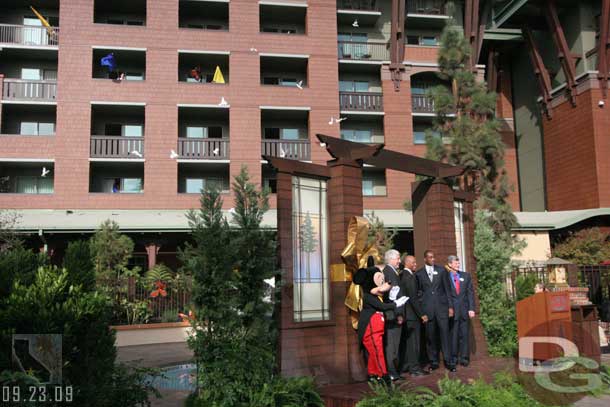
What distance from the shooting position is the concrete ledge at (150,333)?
58.5 ft

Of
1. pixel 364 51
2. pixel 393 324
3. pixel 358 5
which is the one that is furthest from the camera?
pixel 358 5

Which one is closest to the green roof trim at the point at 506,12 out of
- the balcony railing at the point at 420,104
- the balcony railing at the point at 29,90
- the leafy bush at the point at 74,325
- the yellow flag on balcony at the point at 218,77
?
the balcony railing at the point at 420,104

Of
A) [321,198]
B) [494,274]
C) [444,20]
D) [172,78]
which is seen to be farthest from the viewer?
[444,20]

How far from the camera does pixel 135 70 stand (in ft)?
98.4

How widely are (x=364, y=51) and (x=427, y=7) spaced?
5.04m

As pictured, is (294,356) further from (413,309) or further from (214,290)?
(413,309)

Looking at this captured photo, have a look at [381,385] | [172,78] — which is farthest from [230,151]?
[381,385]

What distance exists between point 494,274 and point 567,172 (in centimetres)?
2017

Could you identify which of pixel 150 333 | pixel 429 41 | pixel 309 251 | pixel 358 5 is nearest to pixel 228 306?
pixel 309 251

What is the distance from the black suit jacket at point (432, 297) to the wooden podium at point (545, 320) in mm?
1359

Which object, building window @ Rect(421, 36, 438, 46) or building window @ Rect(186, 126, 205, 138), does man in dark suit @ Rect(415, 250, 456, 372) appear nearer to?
building window @ Rect(186, 126, 205, 138)

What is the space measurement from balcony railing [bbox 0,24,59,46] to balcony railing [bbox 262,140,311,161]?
1157 centimetres

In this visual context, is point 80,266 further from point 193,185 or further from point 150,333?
point 193,185

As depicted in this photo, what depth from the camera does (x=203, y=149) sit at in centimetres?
2853
